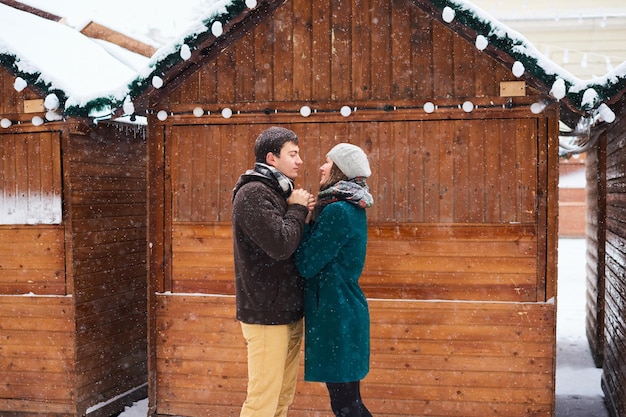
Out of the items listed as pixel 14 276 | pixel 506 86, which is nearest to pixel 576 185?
pixel 506 86

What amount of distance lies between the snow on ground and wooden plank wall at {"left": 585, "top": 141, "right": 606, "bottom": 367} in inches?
8.8

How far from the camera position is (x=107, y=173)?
676 centimetres

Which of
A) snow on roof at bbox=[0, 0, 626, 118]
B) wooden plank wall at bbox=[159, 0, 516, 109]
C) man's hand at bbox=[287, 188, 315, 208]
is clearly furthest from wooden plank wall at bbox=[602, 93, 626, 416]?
man's hand at bbox=[287, 188, 315, 208]

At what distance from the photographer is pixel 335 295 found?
12.8 feet

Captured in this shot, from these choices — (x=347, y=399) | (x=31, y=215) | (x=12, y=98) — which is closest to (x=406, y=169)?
(x=347, y=399)

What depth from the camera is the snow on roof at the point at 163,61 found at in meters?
5.12

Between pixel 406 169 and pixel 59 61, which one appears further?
pixel 59 61

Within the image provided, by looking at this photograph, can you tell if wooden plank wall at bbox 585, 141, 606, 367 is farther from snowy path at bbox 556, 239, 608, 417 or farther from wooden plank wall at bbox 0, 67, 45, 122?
wooden plank wall at bbox 0, 67, 45, 122

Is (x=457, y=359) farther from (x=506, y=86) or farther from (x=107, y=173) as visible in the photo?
(x=107, y=173)

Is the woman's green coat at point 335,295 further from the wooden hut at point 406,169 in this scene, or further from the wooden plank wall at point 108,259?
the wooden plank wall at point 108,259

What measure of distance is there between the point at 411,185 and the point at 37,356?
Result: 395 centimetres

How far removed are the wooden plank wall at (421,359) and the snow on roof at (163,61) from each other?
186 centimetres

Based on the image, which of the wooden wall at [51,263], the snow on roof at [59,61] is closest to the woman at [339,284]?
the snow on roof at [59,61]

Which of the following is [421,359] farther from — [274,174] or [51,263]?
[51,263]
